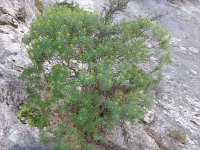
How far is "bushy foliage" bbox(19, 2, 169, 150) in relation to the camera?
8.20 metres

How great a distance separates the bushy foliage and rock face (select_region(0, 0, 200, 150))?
1.83 ft

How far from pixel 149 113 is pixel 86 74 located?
13.7 ft

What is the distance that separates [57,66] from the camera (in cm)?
851

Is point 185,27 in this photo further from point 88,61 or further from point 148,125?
point 88,61

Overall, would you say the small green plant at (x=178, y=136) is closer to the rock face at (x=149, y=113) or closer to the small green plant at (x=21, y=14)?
the rock face at (x=149, y=113)

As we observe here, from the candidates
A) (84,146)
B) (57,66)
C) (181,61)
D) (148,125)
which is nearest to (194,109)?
(148,125)

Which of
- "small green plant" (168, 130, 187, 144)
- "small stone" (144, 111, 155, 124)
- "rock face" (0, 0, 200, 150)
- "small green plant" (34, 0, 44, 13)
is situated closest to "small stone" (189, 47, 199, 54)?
"rock face" (0, 0, 200, 150)

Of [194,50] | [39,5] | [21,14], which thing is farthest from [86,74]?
[194,50]

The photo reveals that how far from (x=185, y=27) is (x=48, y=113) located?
14738 mm

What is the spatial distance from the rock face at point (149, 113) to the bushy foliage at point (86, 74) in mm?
559

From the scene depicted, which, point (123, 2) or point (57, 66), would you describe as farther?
Answer: point (123, 2)

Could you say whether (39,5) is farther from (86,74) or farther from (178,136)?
(178,136)

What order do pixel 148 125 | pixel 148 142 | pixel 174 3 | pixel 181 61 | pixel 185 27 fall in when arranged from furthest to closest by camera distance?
1. pixel 174 3
2. pixel 185 27
3. pixel 181 61
4. pixel 148 125
5. pixel 148 142

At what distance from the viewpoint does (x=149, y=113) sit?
11812 mm
